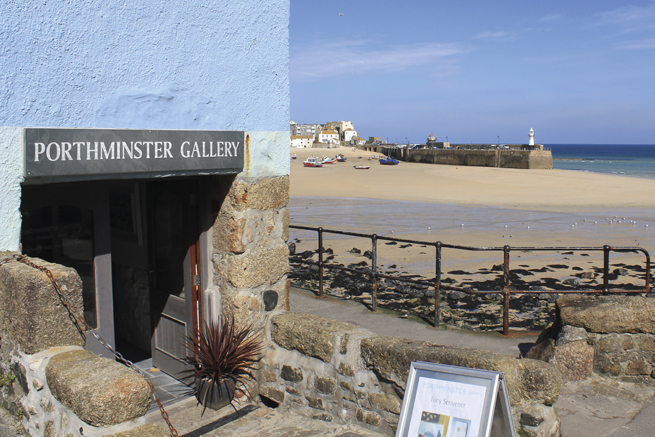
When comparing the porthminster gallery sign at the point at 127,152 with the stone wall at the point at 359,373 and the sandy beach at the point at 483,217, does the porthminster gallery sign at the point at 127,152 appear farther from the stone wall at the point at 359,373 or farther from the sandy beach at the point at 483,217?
the sandy beach at the point at 483,217

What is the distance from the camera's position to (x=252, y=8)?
15.3ft

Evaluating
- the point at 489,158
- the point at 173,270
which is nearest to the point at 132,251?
the point at 173,270

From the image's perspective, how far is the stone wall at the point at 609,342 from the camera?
5.14m

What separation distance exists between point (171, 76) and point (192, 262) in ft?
5.61

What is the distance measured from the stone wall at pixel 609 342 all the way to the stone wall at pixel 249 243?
107 inches

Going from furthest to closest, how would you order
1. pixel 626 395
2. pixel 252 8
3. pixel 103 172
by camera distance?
pixel 626 395, pixel 252 8, pixel 103 172

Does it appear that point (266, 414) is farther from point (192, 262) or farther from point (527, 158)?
point (527, 158)

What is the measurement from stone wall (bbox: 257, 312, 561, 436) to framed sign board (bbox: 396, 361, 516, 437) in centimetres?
74

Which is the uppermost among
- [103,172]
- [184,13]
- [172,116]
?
[184,13]

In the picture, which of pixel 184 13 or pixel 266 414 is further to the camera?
pixel 266 414

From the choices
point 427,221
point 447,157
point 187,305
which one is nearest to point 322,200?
point 427,221

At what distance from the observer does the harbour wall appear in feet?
193

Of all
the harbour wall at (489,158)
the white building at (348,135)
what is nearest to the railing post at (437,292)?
the harbour wall at (489,158)

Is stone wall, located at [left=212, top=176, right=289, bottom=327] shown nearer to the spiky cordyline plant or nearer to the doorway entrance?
the spiky cordyline plant
